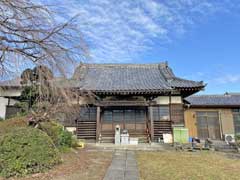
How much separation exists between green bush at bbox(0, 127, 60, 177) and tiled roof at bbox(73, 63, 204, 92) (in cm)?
→ 536

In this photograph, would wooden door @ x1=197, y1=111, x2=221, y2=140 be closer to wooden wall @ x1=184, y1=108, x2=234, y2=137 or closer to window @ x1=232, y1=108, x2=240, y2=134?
wooden wall @ x1=184, y1=108, x2=234, y2=137

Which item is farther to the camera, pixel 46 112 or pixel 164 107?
pixel 164 107

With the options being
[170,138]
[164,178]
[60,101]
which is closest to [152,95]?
[170,138]

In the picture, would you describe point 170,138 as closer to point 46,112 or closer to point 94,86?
point 94,86

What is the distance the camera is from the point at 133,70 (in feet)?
53.6

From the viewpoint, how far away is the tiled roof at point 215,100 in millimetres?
15594

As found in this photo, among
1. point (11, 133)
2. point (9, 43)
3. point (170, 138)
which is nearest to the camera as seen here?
point (9, 43)

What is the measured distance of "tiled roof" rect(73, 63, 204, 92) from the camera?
39.8 ft

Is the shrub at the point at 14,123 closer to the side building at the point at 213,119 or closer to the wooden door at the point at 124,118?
the wooden door at the point at 124,118

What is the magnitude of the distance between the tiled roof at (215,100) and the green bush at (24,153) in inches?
494

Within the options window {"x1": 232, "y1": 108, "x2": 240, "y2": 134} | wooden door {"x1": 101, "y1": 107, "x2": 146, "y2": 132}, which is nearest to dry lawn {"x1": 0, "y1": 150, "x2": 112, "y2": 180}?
wooden door {"x1": 101, "y1": 107, "x2": 146, "y2": 132}

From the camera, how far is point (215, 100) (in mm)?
16859

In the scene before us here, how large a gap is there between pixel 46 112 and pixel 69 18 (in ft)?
12.3

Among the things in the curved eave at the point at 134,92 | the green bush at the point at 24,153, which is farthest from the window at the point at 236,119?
the green bush at the point at 24,153
